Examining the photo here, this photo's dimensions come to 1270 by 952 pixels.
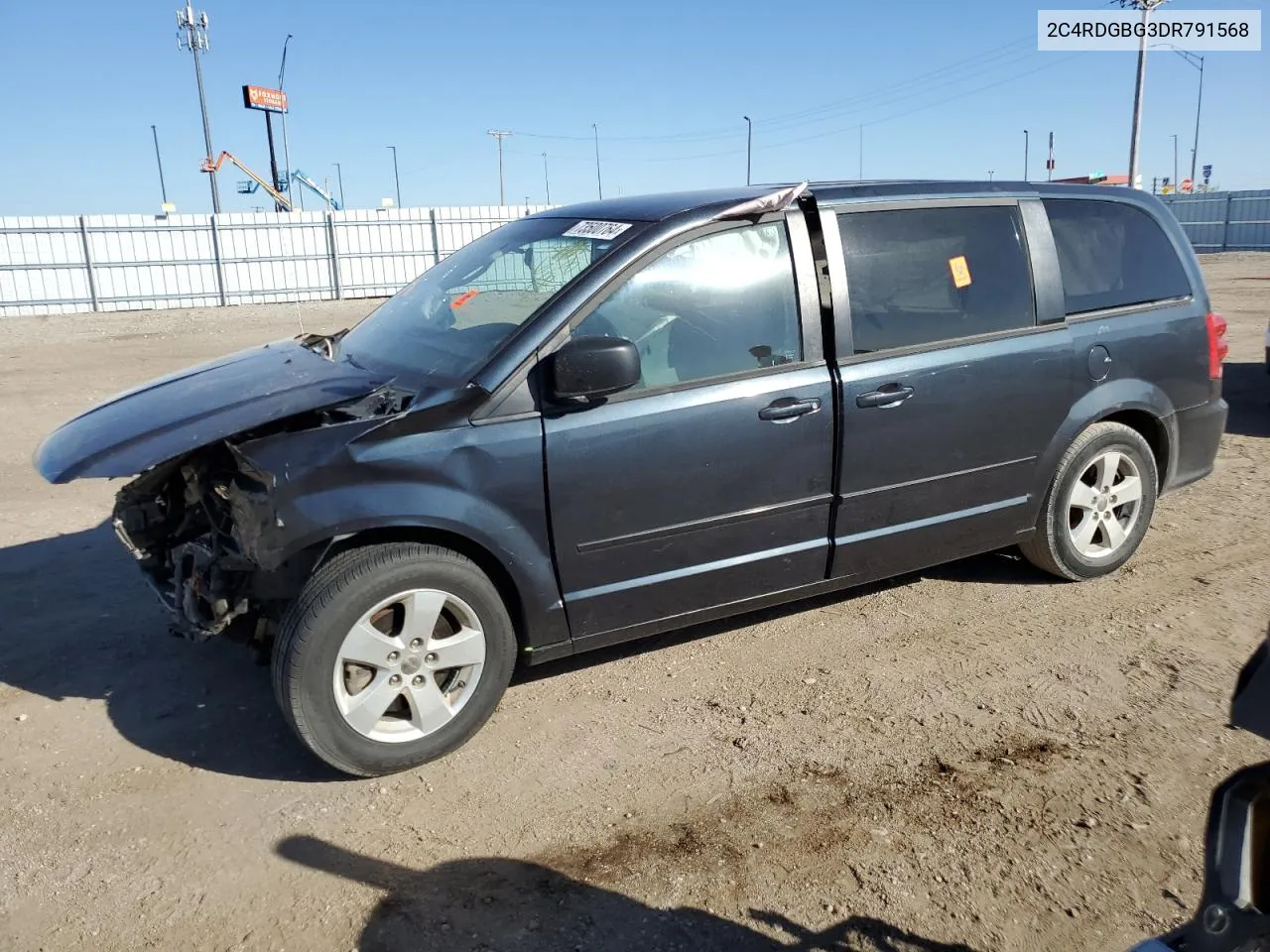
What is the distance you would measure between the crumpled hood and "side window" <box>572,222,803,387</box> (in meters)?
1.00

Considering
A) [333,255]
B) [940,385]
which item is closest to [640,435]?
[940,385]

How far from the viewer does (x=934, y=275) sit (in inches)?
167

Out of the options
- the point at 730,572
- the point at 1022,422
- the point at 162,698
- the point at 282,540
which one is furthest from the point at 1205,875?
the point at 162,698

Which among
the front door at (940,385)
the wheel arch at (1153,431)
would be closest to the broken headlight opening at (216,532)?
the front door at (940,385)

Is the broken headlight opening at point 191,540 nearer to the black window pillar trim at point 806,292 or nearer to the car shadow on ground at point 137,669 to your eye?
the car shadow on ground at point 137,669

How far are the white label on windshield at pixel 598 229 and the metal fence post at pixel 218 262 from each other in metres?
22.8

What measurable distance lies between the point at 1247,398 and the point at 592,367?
836cm

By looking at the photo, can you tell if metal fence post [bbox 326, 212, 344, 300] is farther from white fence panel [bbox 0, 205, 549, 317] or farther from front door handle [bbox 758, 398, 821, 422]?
front door handle [bbox 758, 398, 821, 422]

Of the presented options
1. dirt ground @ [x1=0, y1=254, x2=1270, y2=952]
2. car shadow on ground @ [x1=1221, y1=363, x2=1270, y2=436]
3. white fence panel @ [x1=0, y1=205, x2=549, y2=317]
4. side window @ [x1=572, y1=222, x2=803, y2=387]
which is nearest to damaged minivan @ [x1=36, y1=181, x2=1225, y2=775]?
side window @ [x1=572, y1=222, x2=803, y2=387]

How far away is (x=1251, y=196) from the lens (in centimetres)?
3288

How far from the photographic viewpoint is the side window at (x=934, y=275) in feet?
13.2

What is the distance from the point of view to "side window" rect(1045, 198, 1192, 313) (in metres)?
4.59

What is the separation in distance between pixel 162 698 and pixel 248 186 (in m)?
49.8

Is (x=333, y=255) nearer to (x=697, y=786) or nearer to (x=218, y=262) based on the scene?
(x=218, y=262)
